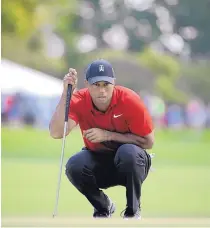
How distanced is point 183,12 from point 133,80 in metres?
6.26

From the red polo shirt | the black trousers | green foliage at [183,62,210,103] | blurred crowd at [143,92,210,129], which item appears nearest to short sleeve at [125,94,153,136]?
the red polo shirt

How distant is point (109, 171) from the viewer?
7.31 metres

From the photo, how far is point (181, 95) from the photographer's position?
58.9 m

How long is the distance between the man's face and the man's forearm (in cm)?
25

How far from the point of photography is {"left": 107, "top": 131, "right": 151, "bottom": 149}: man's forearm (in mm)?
7094

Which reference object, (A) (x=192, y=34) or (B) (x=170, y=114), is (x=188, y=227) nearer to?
(B) (x=170, y=114)

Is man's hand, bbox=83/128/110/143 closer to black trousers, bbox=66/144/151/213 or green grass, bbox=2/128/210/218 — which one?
black trousers, bbox=66/144/151/213

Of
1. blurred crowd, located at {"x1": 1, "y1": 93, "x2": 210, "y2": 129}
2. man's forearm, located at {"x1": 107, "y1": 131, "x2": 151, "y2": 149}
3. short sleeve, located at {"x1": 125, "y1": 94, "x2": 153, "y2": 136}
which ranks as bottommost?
man's forearm, located at {"x1": 107, "y1": 131, "x2": 151, "y2": 149}

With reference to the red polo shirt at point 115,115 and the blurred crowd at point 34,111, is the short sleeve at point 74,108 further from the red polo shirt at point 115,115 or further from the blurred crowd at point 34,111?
the blurred crowd at point 34,111

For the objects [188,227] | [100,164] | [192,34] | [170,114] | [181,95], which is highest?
[192,34]

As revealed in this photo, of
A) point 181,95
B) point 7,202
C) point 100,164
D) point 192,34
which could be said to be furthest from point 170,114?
point 100,164

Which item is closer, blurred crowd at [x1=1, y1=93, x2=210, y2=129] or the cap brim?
the cap brim

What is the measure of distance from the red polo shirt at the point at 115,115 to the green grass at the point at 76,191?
2.89 m

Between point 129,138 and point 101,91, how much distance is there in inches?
15.6
